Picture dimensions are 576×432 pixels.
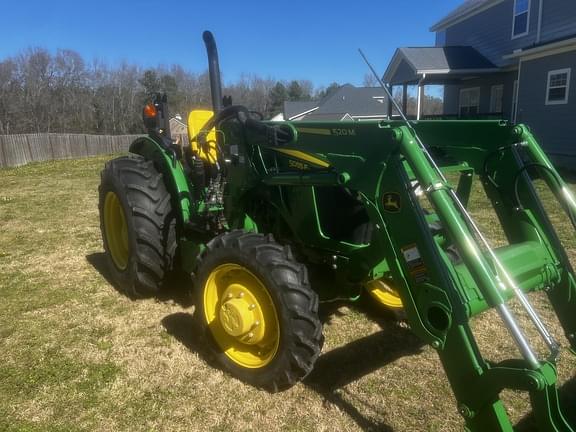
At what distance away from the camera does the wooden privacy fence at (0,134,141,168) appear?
61.4ft

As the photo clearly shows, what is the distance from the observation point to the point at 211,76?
429cm

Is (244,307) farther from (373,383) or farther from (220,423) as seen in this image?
(373,383)

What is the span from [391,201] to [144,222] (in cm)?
231

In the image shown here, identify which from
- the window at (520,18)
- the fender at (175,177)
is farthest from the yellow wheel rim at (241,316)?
the window at (520,18)

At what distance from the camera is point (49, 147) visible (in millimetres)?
21938

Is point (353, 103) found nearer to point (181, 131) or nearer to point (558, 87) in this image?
point (558, 87)

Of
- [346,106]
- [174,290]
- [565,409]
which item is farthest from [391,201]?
[346,106]

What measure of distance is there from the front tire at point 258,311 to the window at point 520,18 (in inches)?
706

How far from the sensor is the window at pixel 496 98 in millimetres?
18547

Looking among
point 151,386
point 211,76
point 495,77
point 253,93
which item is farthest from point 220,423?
point 253,93

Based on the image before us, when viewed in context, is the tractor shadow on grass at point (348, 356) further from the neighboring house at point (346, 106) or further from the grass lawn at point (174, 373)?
the neighboring house at point (346, 106)

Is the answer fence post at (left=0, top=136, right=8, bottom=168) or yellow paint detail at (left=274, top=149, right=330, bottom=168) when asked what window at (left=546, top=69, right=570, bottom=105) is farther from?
fence post at (left=0, top=136, right=8, bottom=168)

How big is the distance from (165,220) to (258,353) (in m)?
1.54

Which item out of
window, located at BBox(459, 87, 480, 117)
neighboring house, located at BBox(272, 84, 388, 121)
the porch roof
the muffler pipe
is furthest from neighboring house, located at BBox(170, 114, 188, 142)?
neighboring house, located at BBox(272, 84, 388, 121)
